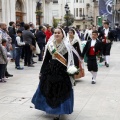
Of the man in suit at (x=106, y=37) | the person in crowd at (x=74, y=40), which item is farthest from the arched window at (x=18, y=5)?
the person in crowd at (x=74, y=40)

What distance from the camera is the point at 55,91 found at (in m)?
6.49

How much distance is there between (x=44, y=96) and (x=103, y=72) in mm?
6723

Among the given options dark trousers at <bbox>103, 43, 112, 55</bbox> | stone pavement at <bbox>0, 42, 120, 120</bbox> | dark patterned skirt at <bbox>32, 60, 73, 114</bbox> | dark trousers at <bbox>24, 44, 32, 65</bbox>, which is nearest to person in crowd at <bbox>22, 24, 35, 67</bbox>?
dark trousers at <bbox>24, 44, 32, 65</bbox>

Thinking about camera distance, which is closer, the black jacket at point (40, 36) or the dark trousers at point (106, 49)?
the dark trousers at point (106, 49)

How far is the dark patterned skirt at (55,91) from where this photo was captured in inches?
251

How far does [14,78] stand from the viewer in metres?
11.4

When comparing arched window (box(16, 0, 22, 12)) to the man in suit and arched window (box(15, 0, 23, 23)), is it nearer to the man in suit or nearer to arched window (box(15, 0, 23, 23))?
arched window (box(15, 0, 23, 23))

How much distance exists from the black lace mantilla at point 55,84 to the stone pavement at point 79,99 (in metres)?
0.44

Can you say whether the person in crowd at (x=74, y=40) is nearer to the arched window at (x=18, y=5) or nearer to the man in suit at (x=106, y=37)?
the man in suit at (x=106, y=37)

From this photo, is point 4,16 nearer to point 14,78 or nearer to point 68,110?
point 14,78

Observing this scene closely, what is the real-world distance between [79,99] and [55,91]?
1840 mm

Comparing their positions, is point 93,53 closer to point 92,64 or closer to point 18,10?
point 92,64

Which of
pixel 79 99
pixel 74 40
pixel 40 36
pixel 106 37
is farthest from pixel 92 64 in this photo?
pixel 40 36

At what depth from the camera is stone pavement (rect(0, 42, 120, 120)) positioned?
683cm
